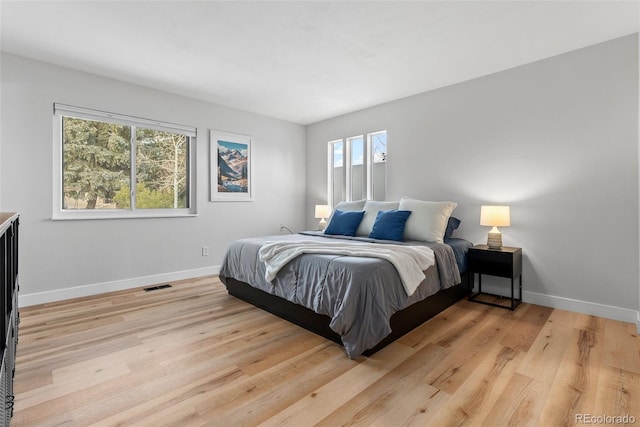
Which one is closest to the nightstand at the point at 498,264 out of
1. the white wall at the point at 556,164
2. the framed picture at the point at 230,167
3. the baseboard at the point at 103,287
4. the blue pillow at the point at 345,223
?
the white wall at the point at 556,164

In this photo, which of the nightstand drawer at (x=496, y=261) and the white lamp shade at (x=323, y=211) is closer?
the nightstand drawer at (x=496, y=261)

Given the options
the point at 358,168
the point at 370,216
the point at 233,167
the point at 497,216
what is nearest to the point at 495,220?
the point at 497,216

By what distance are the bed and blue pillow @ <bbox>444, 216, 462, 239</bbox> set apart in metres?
0.17

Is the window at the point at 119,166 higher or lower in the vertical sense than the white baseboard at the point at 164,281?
higher

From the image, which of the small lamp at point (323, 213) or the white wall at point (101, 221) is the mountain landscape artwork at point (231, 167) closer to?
the white wall at point (101, 221)

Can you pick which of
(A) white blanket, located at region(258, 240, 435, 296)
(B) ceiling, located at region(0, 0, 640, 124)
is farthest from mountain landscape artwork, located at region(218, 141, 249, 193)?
(A) white blanket, located at region(258, 240, 435, 296)

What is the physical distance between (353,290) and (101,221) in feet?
10.3

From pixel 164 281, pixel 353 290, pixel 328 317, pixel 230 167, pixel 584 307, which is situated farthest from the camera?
pixel 230 167

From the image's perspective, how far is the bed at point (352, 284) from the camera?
2068mm

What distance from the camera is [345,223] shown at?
378 centimetres

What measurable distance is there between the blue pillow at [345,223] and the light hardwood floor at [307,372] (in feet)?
4.56

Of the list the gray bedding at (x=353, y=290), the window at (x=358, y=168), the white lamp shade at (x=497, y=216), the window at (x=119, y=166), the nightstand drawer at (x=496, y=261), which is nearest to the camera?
the gray bedding at (x=353, y=290)

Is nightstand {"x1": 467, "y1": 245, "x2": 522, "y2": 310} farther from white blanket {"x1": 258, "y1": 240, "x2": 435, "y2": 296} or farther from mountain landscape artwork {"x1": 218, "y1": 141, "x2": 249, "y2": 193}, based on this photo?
mountain landscape artwork {"x1": 218, "y1": 141, "x2": 249, "y2": 193}

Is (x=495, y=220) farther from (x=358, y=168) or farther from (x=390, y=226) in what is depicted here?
(x=358, y=168)
